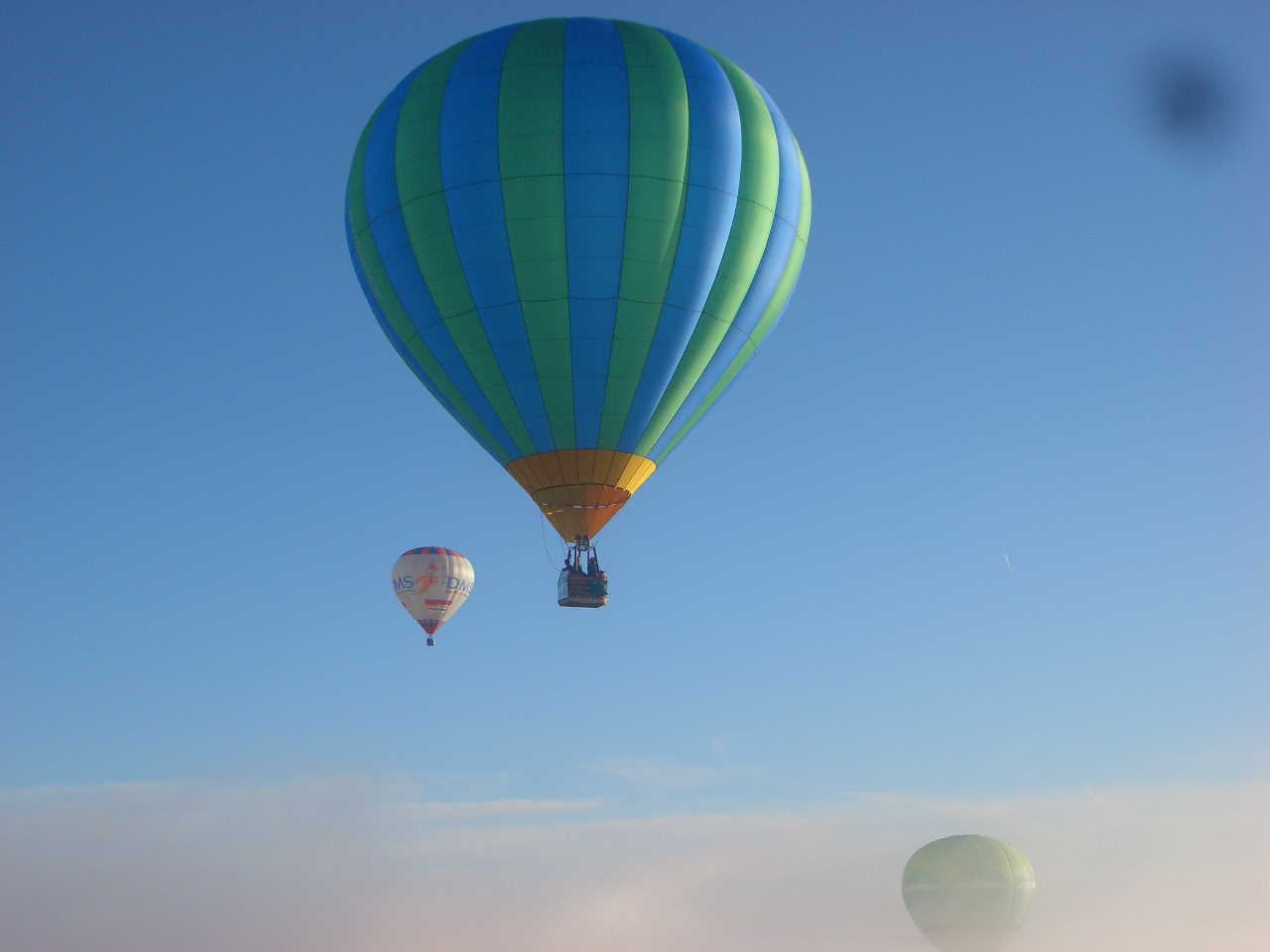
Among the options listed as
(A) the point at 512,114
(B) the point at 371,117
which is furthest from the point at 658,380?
(B) the point at 371,117

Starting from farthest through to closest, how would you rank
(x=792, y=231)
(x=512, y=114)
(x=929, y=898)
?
1. (x=929, y=898)
2. (x=792, y=231)
3. (x=512, y=114)

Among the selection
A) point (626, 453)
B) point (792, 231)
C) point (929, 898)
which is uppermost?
point (792, 231)

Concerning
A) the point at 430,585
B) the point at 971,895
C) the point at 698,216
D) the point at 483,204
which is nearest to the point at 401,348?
the point at 483,204

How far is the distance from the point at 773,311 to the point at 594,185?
15.4ft

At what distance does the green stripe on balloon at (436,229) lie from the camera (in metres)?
27.3

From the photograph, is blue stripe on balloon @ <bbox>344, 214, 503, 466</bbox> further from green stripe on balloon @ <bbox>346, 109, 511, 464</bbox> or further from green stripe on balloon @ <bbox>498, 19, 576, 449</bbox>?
green stripe on balloon @ <bbox>498, 19, 576, 449</bbox>

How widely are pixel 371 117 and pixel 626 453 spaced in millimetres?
8200

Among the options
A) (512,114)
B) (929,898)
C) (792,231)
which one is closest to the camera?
(512,114)

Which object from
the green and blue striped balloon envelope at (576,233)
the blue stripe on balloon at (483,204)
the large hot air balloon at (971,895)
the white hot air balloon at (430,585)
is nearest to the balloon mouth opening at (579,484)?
the green and blue striped balloon envelope at (576,233)

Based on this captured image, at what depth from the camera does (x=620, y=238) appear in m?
27.0

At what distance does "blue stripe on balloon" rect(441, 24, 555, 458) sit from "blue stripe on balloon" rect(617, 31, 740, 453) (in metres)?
2.31

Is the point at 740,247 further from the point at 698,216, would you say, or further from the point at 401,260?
the point at 401,260

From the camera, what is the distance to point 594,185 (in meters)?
26.8

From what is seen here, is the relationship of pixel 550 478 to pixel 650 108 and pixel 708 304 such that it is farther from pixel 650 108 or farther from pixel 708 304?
pixel 650 108
